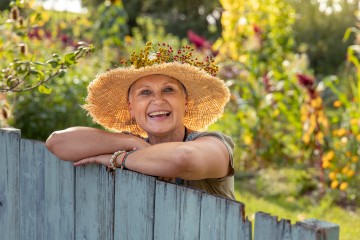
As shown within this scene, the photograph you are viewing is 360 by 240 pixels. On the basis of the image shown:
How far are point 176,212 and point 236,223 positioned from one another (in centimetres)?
28

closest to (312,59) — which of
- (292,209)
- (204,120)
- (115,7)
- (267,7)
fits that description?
(115,7)

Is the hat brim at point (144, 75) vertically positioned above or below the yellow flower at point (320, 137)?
below

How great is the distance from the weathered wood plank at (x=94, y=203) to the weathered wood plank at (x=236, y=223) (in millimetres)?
592

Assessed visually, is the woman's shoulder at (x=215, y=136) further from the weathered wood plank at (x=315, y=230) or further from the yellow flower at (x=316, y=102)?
the yellow flower at (x=316, y=102)

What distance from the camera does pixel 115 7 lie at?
896cm

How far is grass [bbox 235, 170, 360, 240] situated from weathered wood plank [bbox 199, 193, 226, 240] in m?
3.02

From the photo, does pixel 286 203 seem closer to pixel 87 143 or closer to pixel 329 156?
pixel 329 156

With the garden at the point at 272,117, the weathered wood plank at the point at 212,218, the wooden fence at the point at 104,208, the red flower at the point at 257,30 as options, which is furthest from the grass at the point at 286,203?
the weathered wood plank at the point at 212,218

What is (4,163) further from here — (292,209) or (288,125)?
(288,125)

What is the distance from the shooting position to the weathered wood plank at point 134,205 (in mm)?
2074

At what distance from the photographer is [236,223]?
1.73 metres

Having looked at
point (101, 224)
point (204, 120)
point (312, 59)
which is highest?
point (312, 59)

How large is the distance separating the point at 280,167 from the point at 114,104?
419 centimetres

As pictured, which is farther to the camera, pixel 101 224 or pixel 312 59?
pixel 312 59
